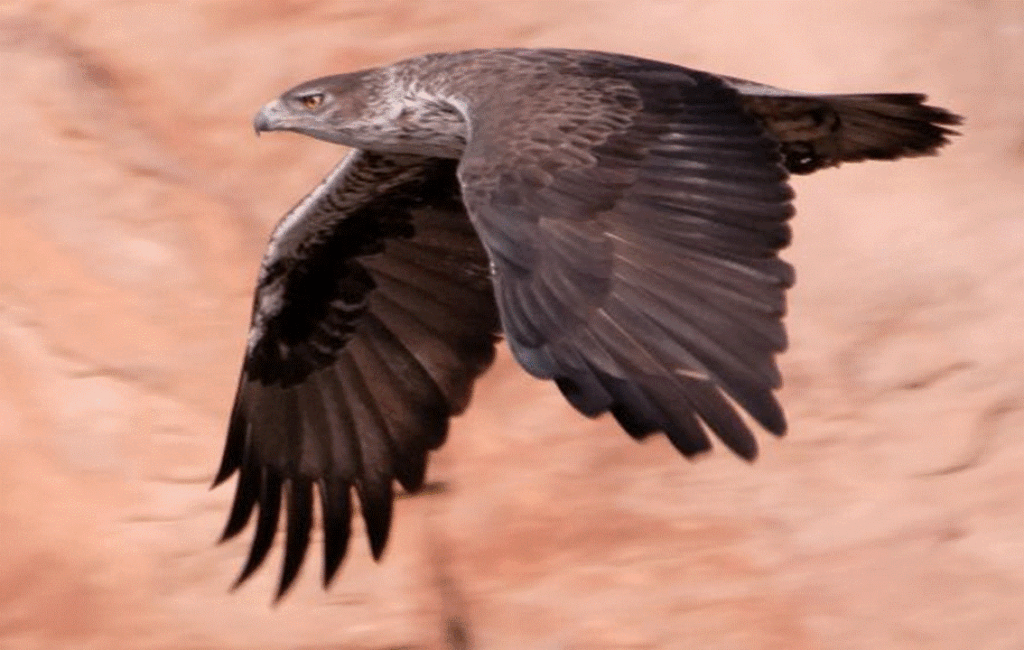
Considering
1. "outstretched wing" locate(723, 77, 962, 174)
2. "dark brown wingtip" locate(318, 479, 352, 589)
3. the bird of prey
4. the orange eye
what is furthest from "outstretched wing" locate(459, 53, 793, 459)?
"dark brown wingtip" locate(318, 479, 352, 589)

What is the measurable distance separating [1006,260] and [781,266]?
217cm

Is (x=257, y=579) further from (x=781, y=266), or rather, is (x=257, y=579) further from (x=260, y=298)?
(x=781, y=266)

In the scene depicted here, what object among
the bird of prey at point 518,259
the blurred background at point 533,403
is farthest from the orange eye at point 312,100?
the blurred background at point 533,403

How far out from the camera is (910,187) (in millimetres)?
9289

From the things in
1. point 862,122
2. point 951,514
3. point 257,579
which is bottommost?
point 257,579

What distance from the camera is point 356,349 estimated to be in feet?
28.5

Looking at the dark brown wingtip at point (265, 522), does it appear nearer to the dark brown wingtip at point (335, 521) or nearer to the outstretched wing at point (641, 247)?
the dark brown wingtip at point (335, 521)

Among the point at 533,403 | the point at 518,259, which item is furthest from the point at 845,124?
the point at 533,403

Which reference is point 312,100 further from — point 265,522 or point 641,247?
point 641,247

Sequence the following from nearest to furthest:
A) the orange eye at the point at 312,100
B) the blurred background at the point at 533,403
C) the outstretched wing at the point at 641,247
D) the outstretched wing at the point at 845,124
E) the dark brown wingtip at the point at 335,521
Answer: the outstretched wing at the point at 641,247 < the outstretched wing at the point at 845,124 < the blurred background at the point at 533,403 < the dark brown wingtip at the point at 335,521 < the orange eye at the point at 312,100

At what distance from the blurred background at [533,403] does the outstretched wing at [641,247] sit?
4.48 ft

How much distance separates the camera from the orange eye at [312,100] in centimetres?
851

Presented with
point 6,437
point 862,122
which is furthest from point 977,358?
point 6,437

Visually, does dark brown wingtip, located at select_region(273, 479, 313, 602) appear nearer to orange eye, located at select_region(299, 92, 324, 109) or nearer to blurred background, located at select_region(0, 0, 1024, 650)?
blurred background, located at select_region(0, 0, 1024, 650)
